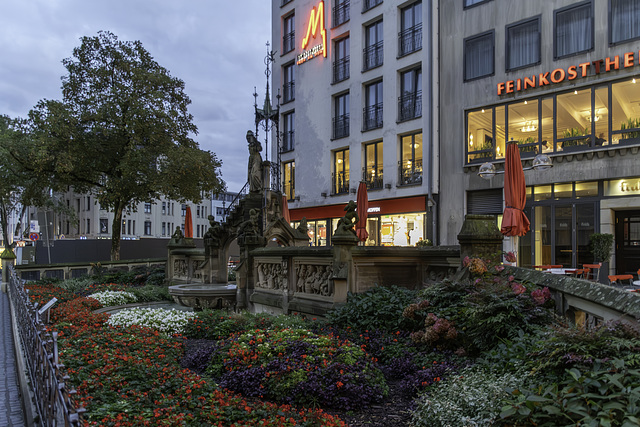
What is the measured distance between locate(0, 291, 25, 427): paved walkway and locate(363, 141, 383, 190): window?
20519 millimetres

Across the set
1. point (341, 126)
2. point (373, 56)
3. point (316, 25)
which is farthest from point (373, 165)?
point (316, 25)

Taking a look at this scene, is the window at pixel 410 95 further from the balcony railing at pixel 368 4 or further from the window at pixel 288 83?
the window at pixel 288 83

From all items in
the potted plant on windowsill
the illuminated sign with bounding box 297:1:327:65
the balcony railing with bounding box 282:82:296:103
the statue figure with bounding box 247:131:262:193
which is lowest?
the potted plant on windowsill

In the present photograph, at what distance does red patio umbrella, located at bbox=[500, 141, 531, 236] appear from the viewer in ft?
40.9

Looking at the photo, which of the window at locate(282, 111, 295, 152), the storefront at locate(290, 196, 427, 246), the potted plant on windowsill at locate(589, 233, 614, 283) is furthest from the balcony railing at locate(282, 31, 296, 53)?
the potted plant on windowsill at locate(589, 233, 614, 283)

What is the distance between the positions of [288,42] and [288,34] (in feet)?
1.81

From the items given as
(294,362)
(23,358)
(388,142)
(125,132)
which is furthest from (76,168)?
(294,362)

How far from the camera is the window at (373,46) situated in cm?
2822

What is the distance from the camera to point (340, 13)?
30.6 metres

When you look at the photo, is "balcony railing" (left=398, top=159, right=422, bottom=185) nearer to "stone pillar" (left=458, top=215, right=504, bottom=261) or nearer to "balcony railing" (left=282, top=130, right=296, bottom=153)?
"balcony railing" (left=282, top=130, right=296, bottom=153)

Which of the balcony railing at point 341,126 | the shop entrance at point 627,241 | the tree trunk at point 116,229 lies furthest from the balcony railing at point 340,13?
the shop entrance at point 627,241

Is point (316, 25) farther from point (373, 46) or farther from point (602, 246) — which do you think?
point (602, 246)

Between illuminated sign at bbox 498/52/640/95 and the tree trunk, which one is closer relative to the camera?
illuminated sign at bbox 498/52/640/95

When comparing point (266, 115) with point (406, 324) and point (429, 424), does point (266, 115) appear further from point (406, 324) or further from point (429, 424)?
point (429, 424)
